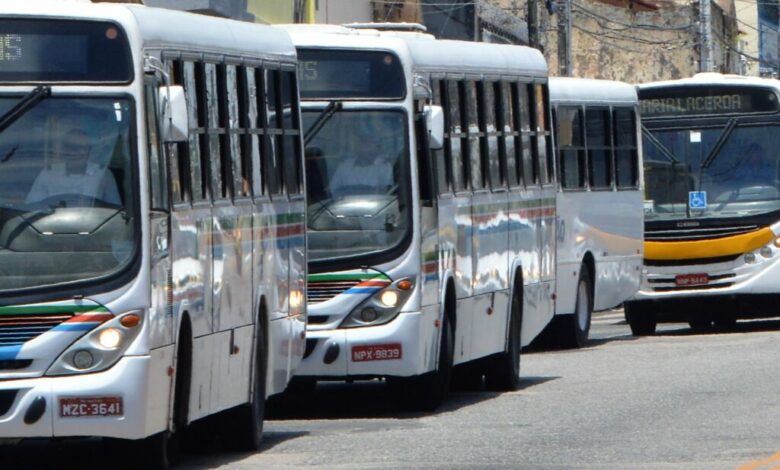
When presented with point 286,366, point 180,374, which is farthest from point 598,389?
point 180,374

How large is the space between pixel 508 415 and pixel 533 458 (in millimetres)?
3258

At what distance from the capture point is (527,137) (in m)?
20.4

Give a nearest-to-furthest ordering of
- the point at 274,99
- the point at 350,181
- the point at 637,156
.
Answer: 1. the point at 274,99
2. the point at 350,181
3. the point at 637,156

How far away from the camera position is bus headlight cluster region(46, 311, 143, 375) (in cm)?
1116

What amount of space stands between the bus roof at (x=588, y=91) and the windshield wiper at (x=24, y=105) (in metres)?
14.4

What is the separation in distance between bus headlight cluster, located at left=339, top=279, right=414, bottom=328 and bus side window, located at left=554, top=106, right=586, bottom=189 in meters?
9.69

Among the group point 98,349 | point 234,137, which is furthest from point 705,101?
point 98,349

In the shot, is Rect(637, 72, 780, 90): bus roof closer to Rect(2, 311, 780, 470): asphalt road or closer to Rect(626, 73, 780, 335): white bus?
Rect(626, 73, 780, 335): white bus

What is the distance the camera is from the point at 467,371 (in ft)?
62.9

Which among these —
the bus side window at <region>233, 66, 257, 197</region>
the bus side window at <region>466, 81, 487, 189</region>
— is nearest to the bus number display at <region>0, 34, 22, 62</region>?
the bus side window at <region>233, 66, 257, 197</region>

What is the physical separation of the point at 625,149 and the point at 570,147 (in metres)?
1.81

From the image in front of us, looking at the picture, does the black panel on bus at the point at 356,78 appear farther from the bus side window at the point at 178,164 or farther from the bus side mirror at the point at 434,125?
the bus side window at the point at 178,164

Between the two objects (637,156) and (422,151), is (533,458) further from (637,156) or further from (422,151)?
(637,156)

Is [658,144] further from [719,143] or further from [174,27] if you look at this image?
[174,27]
